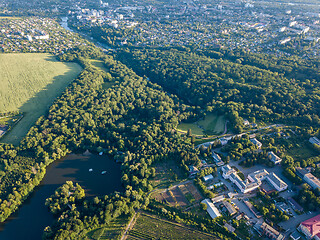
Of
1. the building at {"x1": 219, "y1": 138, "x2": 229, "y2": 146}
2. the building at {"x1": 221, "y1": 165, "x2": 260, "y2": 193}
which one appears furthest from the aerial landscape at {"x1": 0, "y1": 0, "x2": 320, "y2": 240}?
the building at {"x1": 219, "y1": 138, "x2": 229, "y2": 146}

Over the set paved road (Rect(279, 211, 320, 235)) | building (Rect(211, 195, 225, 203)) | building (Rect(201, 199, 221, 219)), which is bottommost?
building (Rect(201, 199, 221, 219))

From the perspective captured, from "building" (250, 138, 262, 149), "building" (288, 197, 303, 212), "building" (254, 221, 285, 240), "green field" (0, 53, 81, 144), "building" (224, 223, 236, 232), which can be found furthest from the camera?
"green field" (0, 53, 81, 144)

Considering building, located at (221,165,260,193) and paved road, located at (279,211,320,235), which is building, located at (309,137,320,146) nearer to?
paved road, located at (279,211,320,235)

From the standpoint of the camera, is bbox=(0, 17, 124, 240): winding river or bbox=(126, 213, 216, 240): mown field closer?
bbox=(126, 213, 216, 240): mown field

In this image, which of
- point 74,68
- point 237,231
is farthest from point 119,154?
point 74,68

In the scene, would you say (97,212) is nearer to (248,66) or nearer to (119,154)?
(119,154)

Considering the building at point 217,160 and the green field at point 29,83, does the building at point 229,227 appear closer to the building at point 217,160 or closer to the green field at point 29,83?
the building at point 217,160
